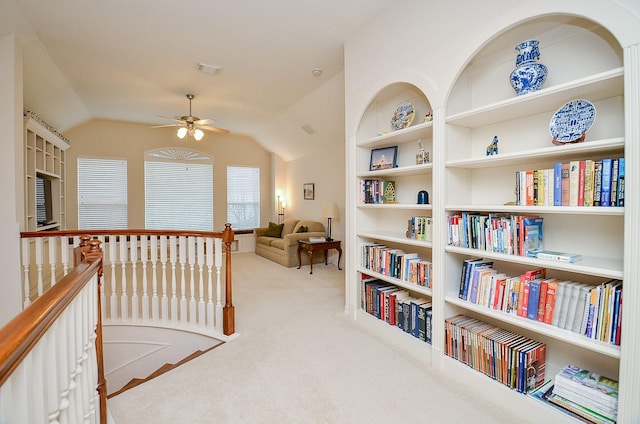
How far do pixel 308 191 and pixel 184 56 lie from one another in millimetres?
3748

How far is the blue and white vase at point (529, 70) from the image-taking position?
1.81 m

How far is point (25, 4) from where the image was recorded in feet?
8.67

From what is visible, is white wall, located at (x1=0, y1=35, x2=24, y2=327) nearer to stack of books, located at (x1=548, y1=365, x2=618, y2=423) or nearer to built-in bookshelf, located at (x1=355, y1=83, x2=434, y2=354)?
built-in bookshelf, located at (x1=355, y1=83, x2=434, y2=354)

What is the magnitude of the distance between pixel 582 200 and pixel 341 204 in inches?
170

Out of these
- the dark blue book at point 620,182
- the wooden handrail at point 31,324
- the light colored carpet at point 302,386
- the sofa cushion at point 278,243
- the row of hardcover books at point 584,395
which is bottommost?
the light colored carpet at point 302,386

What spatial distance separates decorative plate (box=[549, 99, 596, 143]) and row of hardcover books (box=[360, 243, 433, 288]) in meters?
1.22

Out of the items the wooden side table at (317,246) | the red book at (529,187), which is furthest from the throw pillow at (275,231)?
the red book at (529,187)

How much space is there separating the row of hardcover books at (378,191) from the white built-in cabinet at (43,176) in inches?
147

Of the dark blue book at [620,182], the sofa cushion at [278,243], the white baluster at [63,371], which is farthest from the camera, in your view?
the sofa cushion at [278,243]

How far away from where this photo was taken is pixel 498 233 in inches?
78.0

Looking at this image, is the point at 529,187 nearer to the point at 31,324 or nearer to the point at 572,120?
the point at 572,120

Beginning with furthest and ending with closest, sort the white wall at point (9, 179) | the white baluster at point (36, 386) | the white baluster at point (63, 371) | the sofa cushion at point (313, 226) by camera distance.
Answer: the sofa cushion at point (313, 226), the white wall at point (9, 179), the white baluster at point (63, 371), the white baluster at point (36, 386)

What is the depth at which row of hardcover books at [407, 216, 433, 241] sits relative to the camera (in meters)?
2.51

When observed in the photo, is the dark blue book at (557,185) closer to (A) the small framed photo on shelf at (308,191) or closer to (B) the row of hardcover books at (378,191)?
(B) the row of hardcover books at (378,191)
